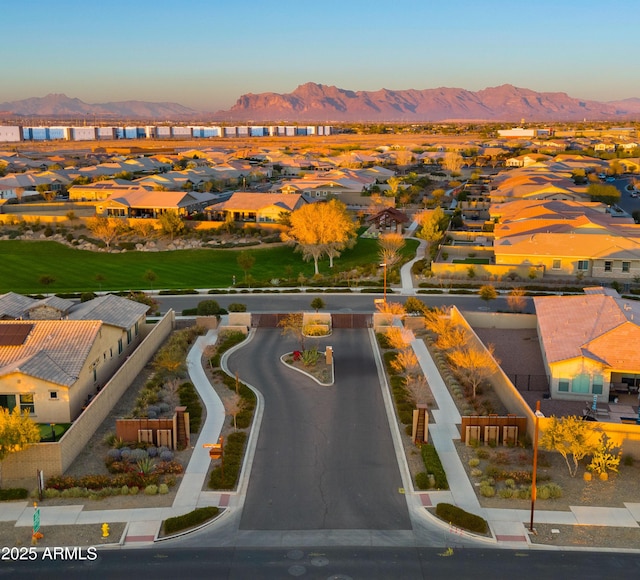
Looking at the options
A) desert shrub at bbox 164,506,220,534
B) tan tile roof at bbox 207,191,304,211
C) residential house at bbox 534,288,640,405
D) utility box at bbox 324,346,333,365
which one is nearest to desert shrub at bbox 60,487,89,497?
desert shrub at bbox 164,506,220,534

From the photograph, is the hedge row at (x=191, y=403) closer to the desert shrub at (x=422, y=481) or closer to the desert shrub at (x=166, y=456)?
the desert shrub at (x=166, y=456)

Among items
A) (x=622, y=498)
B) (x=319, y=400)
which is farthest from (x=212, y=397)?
(x=622, y=498)

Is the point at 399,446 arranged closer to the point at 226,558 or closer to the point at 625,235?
the point at 226,558

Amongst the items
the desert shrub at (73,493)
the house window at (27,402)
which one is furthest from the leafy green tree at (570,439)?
the house window at (27,402)

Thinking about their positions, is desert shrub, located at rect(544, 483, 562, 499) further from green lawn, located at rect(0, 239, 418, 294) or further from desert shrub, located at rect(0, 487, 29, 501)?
green lawn, located at rect(0, 239, 418, 294)

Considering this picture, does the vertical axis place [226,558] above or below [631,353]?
below

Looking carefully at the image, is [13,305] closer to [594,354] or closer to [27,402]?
[27,402]
